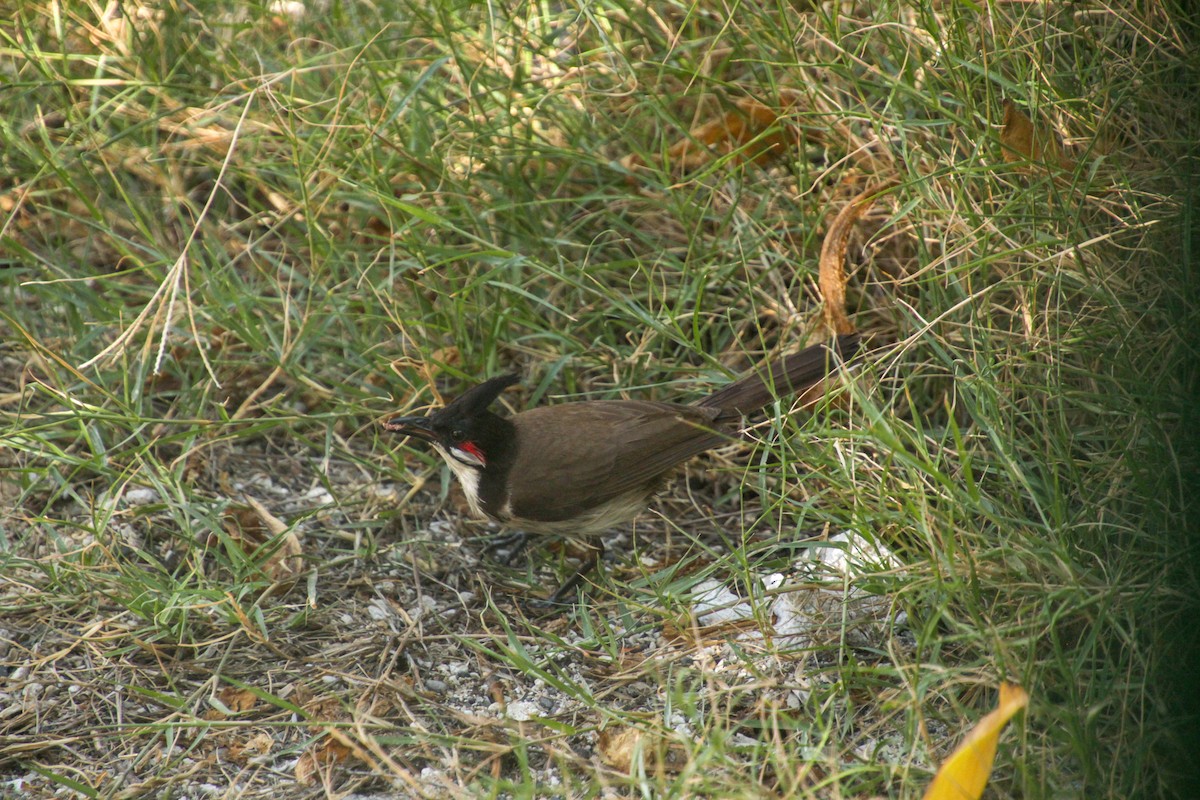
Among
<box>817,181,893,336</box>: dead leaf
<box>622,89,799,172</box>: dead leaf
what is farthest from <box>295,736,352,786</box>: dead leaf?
<box>622,89,799,172</box>: dead leaf

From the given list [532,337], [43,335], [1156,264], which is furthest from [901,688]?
[43,335]

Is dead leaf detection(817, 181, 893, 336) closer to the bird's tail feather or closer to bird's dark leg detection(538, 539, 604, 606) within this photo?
the bird's tail feather

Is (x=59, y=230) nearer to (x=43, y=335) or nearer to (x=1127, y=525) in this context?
(x=43, y=335)

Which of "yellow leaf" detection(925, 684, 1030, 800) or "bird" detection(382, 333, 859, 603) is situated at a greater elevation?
"yellow leaf" detection(925, 684, 1030, 800)

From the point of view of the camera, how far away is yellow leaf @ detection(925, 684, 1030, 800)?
2.22m

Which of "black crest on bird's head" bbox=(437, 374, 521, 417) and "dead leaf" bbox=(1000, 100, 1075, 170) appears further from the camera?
"black crest on bird's head" bbox=(437, 374, 521, 417)

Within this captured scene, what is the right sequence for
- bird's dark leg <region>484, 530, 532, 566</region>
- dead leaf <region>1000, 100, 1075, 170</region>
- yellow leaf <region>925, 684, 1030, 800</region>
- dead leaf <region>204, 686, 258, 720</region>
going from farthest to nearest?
bird's dark leg <region>484, 530, 532, 566</region> < dead leaf <region>1000, 100, 1075, 170</region> < dead leaf <region>204, 686, 258, 720</region> < yellow leaf <region>925, 684, 1030, 800</region>

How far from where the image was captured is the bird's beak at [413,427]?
3.80 meters

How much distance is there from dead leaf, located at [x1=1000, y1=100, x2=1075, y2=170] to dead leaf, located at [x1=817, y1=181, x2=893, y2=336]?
0.45m

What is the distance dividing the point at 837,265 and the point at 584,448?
1.04 metres

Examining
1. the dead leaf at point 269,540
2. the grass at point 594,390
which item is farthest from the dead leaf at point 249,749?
the dead leaf at point 269,540

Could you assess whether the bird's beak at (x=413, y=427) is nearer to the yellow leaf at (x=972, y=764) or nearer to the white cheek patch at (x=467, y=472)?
the white cheek patch at (x=467, y=472)

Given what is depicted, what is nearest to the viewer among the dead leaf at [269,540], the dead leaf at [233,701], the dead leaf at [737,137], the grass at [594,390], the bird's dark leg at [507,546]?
the grass at [594,390]

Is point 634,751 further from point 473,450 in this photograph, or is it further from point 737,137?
point 737,137
